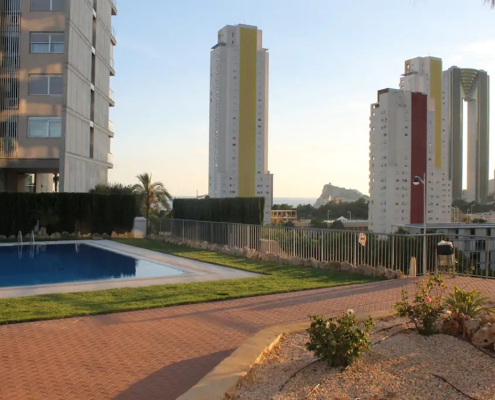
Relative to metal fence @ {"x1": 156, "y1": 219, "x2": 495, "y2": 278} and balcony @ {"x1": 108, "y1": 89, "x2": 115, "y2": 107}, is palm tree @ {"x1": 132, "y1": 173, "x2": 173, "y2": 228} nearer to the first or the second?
balcony @ {"x1": 108, "y1": 89, "x2": 115, "y2": 107}

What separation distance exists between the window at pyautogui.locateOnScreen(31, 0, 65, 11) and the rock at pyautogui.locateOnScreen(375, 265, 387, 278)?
28345 millimetres

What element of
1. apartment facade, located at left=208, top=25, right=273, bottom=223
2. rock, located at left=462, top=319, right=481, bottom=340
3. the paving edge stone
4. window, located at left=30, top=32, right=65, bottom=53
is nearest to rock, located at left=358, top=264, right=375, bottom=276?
the paving edge stone

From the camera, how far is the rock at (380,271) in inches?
482

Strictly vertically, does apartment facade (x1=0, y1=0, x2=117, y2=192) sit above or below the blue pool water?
above

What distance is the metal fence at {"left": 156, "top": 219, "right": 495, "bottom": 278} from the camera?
41.3 ft

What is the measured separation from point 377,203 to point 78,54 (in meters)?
44.5

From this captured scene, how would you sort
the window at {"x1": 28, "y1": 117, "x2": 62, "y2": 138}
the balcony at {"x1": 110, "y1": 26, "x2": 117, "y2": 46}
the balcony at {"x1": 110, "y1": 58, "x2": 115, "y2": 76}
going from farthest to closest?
the balcony at {"x1": 110, "y1": 58, "x2": 115, "y2": 76} → the balcony at {"x1": 110, "y1": 26, "x2": 117, "y2": 46} → the window at {"x1": 28, "y1": 117, "x2": 62, "y2": 138}

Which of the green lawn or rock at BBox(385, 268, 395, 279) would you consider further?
rock at BBox(385, 268, 395, 279)

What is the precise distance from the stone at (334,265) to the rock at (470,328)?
7594mm

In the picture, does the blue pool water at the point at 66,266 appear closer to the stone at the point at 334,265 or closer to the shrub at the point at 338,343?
the stone at the point at 334,265

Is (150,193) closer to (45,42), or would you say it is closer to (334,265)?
(45,42)

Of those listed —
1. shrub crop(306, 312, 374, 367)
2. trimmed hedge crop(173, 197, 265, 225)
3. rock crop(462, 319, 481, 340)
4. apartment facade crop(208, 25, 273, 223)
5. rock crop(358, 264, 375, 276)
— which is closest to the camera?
shrub crop(306, 312, 374, 367)

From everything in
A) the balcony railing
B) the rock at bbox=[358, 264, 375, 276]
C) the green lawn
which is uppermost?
the balcony railing

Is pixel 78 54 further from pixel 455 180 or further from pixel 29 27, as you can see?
pixel 455 180
